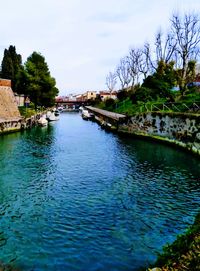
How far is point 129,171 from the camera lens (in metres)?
22.6

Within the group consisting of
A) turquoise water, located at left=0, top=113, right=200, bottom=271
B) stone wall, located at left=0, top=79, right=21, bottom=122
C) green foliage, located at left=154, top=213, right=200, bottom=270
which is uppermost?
stone wall, located at left=0, top=79, right=21, bottom=122

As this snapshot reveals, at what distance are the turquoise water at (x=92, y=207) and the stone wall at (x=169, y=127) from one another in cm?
361

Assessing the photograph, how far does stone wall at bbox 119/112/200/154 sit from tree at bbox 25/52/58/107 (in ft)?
98.5

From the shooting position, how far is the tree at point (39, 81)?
6969 centimetres

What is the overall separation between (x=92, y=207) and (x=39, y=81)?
59.1 meters

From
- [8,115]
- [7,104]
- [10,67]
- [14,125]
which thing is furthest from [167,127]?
[10,67]

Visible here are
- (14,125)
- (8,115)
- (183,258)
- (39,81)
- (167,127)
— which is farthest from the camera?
(39,81)

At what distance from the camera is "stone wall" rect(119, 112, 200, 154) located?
102ft

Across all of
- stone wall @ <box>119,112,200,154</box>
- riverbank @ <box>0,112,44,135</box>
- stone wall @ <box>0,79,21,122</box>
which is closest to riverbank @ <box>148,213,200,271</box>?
stone wall @ <box>119,112,200,154</box>

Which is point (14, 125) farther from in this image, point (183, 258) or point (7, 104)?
point (183, 258)

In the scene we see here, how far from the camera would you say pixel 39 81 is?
7056 centimetres

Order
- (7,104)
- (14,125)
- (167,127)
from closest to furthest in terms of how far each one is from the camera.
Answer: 1. (167,127)
2. (14,125)
3. (7,104)

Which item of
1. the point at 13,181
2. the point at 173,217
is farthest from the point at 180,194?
the point at 13,181

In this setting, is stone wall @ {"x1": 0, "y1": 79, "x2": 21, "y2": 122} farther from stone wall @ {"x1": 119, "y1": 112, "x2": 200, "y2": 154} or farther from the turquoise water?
the turquoise water
